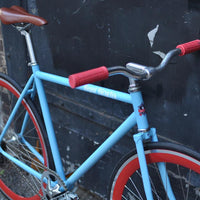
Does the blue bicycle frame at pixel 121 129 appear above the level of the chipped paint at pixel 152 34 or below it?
below

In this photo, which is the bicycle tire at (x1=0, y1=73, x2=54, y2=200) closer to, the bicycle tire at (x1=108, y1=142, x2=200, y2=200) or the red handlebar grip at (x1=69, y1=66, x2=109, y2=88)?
the bicycle tire at (x1=108, y1=142, x2=200, y2=200)

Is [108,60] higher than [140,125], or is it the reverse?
[108,60]

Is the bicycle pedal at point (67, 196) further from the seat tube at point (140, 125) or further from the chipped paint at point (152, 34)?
the chipped paint at point (152, 34)

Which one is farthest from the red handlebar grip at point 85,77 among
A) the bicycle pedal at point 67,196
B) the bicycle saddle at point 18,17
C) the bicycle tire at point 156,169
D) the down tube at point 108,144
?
A: the bicycle pedal at point 67,196

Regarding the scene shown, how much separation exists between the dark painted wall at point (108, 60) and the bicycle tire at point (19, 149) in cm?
35

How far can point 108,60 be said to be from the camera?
238 cm

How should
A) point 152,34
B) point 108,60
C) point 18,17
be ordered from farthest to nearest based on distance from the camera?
1. point 108,60
2. point 18,17
3. point 152,34

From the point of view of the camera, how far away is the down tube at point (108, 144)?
1.76 meters

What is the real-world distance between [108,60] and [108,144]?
2.38 ft

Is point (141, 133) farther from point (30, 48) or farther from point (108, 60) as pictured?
point (30, 48)

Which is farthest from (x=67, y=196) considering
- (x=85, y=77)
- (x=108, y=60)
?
(x=85, y=77)

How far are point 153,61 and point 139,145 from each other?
656 mm

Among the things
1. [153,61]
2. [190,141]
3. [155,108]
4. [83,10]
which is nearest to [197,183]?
[190,141]

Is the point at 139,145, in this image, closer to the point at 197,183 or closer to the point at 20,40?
the point at 197,183
